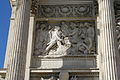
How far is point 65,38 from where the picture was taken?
13.8 metres

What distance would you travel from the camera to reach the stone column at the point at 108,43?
1097cm

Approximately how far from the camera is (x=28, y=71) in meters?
12.7

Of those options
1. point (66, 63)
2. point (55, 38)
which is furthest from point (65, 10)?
point (66, 63)

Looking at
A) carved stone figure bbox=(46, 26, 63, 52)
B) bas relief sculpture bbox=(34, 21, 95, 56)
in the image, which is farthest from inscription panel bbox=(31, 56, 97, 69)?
carved stone figure bbox=(46, 26, 63, 52)

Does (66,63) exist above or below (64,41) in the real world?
below

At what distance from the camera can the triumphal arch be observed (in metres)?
11.5

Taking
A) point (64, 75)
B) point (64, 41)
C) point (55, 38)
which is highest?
point (55, 38)

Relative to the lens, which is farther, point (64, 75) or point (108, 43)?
point (64, 75)

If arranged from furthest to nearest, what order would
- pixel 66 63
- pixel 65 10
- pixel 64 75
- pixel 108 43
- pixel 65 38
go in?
pixel 65 10
pixel 65 38
pixel 66 63
pixel 64 75
pixel 108 43

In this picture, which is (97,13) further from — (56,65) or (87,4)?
(56,65)

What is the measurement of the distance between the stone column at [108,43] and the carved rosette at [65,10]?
158 cm

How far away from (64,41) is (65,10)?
186 cm

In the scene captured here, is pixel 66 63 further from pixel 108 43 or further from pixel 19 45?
pixel 19 45

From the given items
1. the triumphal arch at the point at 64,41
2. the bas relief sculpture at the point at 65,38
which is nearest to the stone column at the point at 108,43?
the triumphal arch at the point at 64,41
